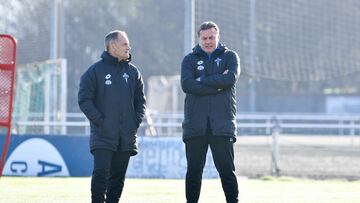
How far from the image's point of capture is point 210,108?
10.3m

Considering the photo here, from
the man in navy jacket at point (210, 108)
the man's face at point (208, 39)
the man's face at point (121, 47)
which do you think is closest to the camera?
the man's face at point (121, 47)

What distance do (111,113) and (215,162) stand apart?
1221 mm

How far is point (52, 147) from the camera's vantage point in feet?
61.6

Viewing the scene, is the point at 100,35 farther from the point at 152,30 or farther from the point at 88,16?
the point at 152,30

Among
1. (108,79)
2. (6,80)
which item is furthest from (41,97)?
(6,80)

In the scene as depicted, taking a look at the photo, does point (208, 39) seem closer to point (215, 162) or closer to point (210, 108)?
point (210, 108)

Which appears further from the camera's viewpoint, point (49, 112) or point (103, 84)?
point (49, 112)

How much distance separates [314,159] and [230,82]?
14585 mm

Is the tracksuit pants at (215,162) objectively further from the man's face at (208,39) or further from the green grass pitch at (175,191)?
the green grass pitch at (175,191)

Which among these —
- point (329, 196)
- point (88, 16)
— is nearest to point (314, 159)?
point (329, 196)

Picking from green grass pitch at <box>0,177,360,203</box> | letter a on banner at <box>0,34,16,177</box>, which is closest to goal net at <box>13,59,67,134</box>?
green grass pitch at <box>0,177,360,203</box>

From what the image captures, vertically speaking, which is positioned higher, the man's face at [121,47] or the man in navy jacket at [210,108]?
the man's face at [121,47]

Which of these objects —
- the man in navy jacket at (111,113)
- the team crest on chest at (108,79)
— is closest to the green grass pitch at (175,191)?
the man in navy jacket at (111,113)

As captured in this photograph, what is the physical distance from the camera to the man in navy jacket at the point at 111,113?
10.0 metres
